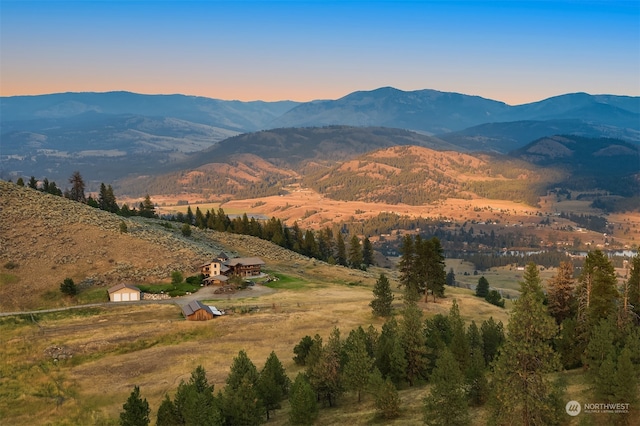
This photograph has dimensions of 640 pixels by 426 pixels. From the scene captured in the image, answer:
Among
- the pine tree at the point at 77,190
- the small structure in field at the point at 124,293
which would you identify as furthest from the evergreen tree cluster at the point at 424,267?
the pine tree at the point at 77,190

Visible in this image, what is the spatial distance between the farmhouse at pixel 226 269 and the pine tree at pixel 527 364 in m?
79.3

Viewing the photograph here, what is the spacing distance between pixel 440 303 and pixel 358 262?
206 feet

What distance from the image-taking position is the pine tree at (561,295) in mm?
66000

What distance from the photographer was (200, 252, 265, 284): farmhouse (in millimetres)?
105625

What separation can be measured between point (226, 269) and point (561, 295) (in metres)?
67.1

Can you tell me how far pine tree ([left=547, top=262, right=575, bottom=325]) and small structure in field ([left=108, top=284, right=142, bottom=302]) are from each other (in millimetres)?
67496

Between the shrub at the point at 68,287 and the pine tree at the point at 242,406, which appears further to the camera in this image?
the shrub at the point at 68,287

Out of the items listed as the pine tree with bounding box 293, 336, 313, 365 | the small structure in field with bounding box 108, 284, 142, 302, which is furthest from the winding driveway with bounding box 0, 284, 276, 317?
the pine tree with bounding box 293, 336, 313, 365

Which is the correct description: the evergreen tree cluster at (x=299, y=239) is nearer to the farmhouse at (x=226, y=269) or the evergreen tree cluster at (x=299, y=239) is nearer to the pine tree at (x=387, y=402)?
the farmhouse at (x=226, y=269)

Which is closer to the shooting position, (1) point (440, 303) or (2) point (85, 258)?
(1) point (440, 303)

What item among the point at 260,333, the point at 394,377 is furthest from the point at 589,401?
the point at 260,333

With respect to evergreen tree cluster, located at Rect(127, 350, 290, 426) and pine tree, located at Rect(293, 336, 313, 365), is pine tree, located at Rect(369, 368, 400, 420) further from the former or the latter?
pine tree, located at Rect(293, 336, 313, 365)

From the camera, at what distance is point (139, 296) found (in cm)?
9250

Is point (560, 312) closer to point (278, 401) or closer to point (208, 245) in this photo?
point (278, 401)
